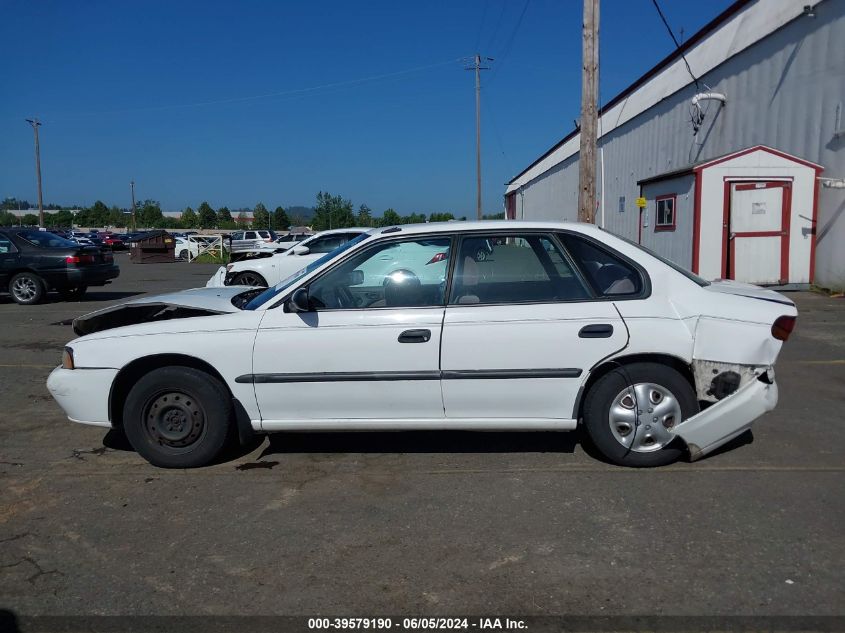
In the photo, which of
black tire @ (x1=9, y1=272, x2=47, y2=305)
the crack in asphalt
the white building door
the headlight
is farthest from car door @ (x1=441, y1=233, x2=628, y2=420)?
black tire @ (x1=9, y1=272, x2=47, y2=305)

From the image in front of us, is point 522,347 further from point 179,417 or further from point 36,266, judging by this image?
point 36,266

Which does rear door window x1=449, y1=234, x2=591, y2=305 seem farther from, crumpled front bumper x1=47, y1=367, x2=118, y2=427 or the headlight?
the headlight

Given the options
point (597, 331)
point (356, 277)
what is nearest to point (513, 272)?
point (597, 331)

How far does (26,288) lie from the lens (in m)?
14.9

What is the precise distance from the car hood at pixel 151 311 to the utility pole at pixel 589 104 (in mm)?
8919

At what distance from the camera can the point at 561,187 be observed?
36406 millimetres

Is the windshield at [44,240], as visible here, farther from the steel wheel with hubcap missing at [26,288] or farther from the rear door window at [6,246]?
the steel wheel with hubcap missing at [26,288]

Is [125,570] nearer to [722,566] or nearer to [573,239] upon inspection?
[722,566]

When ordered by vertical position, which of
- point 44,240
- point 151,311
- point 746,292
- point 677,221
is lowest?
point 151,311

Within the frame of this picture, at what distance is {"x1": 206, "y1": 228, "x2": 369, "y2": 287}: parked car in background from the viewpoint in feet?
45.2

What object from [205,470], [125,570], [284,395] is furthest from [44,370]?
[125,570]

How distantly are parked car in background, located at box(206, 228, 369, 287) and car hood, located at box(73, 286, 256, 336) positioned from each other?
834cm

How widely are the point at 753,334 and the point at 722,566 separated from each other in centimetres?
155

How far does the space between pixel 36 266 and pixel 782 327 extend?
577 inches
